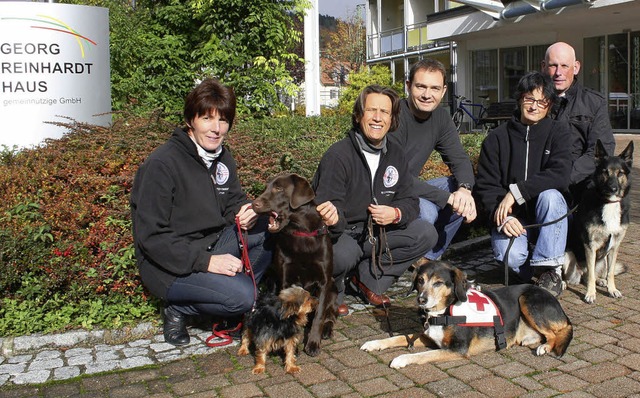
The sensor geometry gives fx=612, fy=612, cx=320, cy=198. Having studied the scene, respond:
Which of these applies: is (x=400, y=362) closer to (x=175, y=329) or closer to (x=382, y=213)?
(x=382, y=213)

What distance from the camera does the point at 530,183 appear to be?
525 cm

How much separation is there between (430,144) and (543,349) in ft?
Result: 7.61

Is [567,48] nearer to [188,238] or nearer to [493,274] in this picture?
[493,274]

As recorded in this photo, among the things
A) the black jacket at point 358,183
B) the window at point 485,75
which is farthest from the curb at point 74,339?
the window at point 485,75

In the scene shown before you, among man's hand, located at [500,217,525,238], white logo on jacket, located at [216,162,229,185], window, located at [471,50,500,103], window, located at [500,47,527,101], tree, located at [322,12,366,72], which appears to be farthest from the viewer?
tree, located at [322,12,366,72]

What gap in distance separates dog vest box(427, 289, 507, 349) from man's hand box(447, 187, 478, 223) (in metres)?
1.42

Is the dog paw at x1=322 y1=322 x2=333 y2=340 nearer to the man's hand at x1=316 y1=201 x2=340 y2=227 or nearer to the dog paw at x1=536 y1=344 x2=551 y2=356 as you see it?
the man's hand at x1=316 y1=201 x2=340 y2=227

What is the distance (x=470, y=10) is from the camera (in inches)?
946

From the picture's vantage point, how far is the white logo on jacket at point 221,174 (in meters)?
4.57

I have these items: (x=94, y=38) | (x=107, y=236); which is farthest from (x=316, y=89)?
(x=107, y=236)

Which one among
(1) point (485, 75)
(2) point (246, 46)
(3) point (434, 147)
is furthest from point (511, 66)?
(3) point (434, 147)

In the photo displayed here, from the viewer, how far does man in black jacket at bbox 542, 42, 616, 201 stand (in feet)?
19.0

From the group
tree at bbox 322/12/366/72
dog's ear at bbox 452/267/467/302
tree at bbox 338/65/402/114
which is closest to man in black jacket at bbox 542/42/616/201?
dog's ear at bbox 452/267/467/302

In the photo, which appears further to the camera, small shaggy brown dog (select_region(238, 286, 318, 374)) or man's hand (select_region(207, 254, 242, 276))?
man's hand (select_region(207, 254, 242, 276))
